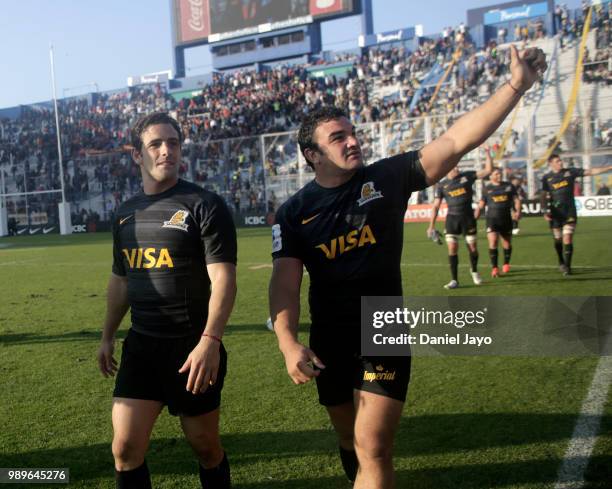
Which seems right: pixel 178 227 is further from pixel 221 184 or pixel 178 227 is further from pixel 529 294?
pixel 221 184

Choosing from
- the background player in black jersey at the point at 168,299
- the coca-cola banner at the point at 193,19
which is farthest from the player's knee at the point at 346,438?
the coca-cola banner at the point at 193,19

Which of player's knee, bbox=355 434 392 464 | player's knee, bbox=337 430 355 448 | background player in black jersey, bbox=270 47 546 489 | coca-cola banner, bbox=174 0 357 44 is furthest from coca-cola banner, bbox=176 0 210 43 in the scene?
player's knee, bbox=355 434 392 464

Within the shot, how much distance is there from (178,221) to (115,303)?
790 millimetres

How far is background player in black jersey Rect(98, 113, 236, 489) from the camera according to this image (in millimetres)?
3199

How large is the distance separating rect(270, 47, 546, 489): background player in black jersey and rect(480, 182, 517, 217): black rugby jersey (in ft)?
32.1

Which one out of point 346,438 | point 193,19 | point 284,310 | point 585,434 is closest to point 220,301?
point 284,310

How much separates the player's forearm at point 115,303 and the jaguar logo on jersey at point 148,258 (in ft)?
0.93

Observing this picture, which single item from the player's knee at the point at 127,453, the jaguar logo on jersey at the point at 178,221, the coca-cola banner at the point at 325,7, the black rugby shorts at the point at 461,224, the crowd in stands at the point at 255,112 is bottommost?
the player's knee at the point at 127,453

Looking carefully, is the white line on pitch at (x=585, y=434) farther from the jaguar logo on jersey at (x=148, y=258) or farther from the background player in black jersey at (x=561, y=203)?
the background player in black jersey at (x=561, y=203)

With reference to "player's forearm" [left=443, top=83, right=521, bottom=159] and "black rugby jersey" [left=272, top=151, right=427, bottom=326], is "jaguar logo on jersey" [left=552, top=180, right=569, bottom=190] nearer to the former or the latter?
"black rugby jersey" [left=272, top=151, right=427, bottom=326]

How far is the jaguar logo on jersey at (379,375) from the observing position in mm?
3012

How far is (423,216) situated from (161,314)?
89.3ft

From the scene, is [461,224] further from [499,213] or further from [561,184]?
[561,184]

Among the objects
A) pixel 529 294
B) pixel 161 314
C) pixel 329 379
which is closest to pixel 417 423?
pixel 329 379
